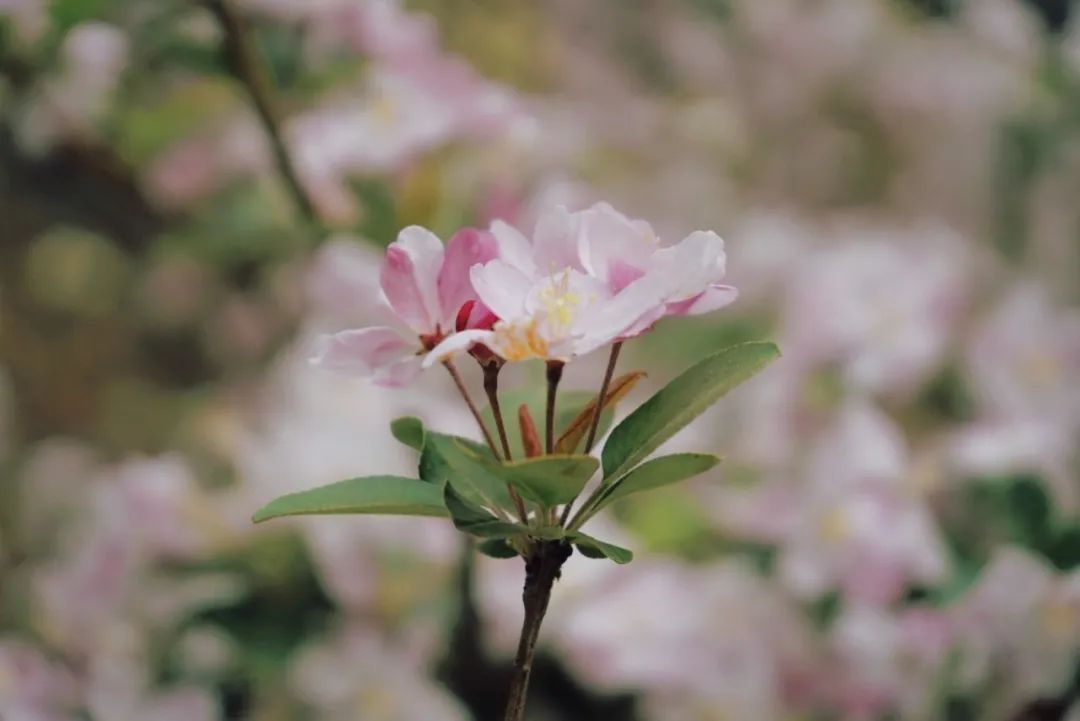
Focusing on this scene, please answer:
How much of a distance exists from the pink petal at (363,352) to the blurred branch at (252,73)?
1.06 feet

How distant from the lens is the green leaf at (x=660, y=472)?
246 millimetres

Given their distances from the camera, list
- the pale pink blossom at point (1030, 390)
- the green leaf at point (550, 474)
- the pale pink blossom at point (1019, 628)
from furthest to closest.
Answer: the pale pink blossom at point (1030, 390)
the pale pink blossom at point (1019, 628)
the green leaf at point (550, 474)

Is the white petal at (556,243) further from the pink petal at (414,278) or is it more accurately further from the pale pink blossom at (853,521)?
the pale pink blossom at (853,521)

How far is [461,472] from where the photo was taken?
256mm

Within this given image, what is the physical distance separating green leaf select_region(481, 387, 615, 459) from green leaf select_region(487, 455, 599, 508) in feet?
0.17

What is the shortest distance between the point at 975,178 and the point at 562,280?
1083 mm

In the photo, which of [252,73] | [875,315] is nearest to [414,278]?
[252,73]

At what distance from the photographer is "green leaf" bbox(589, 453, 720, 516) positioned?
246 mm

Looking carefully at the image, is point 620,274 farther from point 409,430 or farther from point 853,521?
point 853,521

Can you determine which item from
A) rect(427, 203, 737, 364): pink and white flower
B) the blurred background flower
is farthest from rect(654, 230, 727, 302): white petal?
the blurred background flower

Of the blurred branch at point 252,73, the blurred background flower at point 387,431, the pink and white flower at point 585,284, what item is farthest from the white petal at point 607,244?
the blurred branch at point 252,73

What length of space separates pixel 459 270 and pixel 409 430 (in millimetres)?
42

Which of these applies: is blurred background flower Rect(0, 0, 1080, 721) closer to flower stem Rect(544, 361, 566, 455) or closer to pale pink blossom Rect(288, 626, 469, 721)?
pale pink blossom Rect(288, 626, 469, 721)

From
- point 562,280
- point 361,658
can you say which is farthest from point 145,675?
point 562,280
